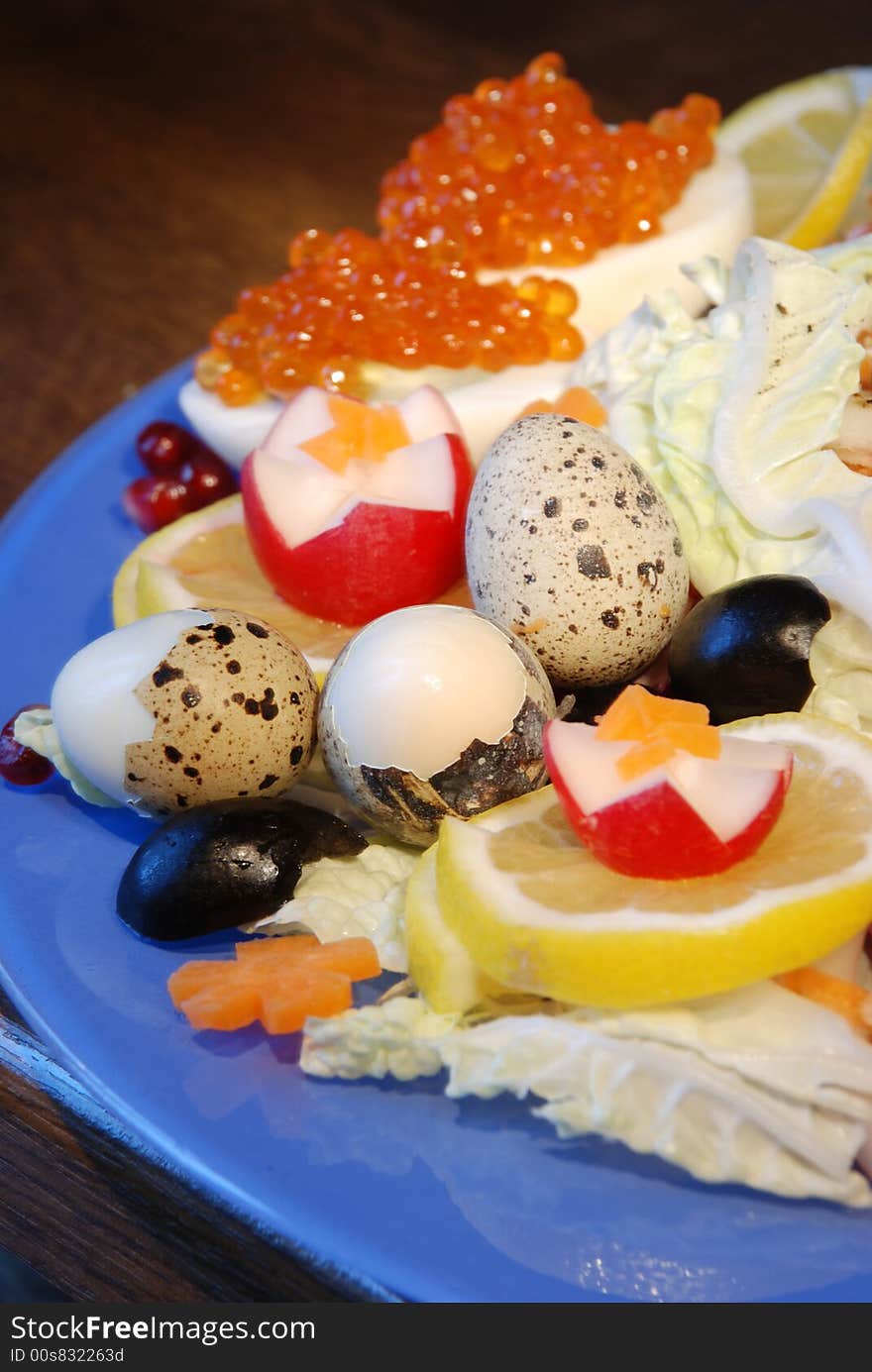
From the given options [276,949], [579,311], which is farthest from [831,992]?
[579,311]

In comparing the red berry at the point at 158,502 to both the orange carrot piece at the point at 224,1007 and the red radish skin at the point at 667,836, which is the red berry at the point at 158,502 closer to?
the orange carrot piece at the point at 224,1007

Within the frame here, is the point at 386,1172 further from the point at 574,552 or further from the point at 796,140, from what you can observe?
the point at 796,140

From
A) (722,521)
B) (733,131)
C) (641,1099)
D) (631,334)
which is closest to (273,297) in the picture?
(631,334)

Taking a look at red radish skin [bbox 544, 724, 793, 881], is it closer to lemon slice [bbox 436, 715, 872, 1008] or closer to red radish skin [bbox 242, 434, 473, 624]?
lemon slice [bbox 436, 715, 872, 1008]

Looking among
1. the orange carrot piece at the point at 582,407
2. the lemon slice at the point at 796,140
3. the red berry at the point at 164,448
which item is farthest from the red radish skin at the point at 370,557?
the lemon slice at the point at 796,140

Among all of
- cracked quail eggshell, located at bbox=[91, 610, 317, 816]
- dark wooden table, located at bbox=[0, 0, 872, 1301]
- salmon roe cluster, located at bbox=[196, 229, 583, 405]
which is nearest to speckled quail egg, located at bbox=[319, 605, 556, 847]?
cracked quail eggshell, located at bbox=[91, 610, 317, 816]

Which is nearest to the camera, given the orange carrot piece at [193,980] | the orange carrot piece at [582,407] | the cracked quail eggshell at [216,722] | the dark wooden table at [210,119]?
the orange carrot piece at [193,980]

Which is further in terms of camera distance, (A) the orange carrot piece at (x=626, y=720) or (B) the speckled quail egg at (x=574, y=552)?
(B) the speckled quail egg at (x=574, y=552)
